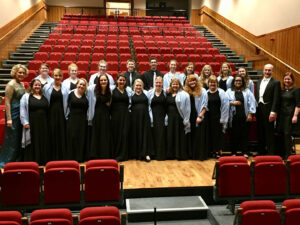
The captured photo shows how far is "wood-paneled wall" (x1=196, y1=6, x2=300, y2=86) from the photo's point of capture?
5.42 meters

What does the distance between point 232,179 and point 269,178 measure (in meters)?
0.31

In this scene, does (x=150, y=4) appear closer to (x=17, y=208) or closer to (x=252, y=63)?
(x=252, y=63)

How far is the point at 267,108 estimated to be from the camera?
343 cm

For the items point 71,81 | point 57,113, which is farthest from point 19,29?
point 57,113

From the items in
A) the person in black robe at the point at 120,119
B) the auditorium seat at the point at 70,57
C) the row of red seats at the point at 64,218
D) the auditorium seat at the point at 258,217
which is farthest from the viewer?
the auditorium seat at the point at 70,57

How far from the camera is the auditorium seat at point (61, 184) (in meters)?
2.26

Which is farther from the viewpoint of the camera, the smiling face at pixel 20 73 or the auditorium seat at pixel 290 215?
the smiling face at pixel 20 73

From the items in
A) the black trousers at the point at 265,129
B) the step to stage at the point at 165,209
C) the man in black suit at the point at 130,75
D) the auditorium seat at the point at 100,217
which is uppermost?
the man in black suit at the point at 130,75

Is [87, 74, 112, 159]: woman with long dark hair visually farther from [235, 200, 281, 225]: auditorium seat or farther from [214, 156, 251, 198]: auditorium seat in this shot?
[235, 200, 281, 225]: auditorium seat

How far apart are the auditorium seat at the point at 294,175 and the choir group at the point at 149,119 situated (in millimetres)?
884

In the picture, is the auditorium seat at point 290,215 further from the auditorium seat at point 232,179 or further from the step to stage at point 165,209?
the step to stage at point 165,209

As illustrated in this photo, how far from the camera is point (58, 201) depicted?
7.60 ft

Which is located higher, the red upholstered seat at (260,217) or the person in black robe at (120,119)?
the person in black robe at (120,119)

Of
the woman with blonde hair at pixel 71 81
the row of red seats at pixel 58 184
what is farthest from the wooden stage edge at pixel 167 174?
the woman with blonde hair at pixel 71 81
